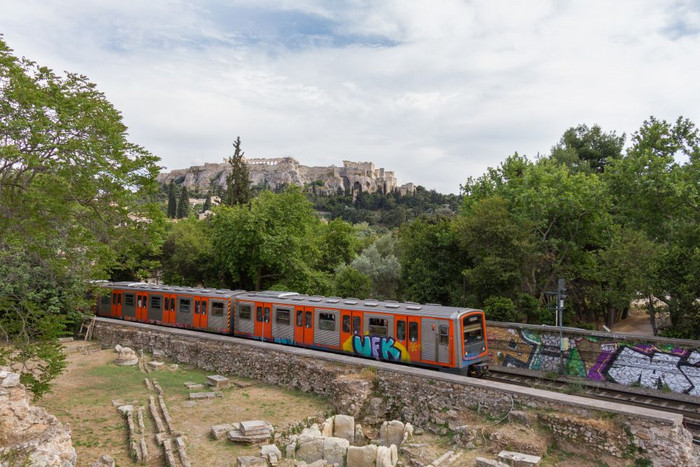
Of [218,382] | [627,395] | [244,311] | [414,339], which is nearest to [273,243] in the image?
[244,311]

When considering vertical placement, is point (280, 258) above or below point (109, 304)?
above

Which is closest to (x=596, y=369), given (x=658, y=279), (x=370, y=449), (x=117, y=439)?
(x=658, y=279)

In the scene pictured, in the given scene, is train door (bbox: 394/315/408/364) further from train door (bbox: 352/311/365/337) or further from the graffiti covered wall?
the graffiti covered wall

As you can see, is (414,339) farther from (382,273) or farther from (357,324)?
(382,273)

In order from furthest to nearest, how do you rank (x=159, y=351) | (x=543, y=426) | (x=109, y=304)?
1. (x=109, y=304)
2. (x=159, y=351)
3. (x=543, y=426)

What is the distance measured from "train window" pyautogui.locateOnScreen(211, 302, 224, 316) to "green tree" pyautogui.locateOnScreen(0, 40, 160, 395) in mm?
9230

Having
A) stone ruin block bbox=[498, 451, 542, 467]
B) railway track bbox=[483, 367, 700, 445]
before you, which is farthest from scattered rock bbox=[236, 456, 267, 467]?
railway track bbox=[483, 367, 700, 445]

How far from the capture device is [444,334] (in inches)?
594

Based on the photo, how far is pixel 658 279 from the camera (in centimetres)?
1680

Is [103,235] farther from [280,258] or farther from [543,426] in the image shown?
[280,258]

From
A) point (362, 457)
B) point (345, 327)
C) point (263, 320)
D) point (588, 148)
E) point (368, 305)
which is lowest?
point (362, 457)

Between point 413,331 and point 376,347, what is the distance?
1641 mm

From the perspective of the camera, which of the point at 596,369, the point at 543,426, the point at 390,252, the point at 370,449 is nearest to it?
the point at 370,449

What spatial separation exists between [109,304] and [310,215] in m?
13.2
